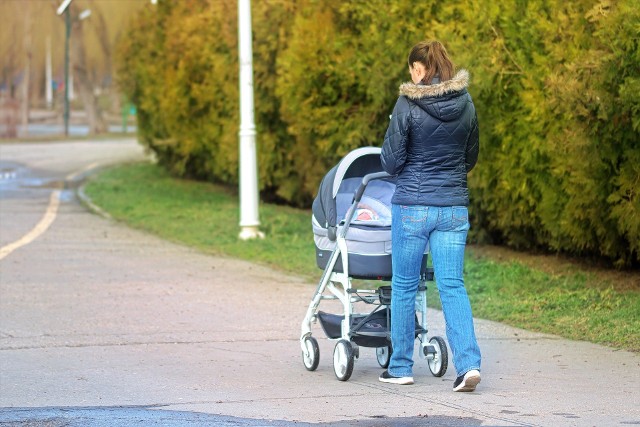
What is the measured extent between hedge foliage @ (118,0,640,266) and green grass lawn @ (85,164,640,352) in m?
0.53

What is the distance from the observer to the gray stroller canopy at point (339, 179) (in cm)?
755

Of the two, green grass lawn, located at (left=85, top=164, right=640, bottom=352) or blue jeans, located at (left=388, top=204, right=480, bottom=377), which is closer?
blue jeans, located at (left=388, top=204, right=480, bottom=377)

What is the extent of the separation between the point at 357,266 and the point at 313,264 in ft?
18.6

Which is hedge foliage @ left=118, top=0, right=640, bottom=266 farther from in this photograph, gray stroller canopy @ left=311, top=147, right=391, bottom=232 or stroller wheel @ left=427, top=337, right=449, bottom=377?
stroller wheel @ left=427, top=337, right=449, bottom=377

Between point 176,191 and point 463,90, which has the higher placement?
point 463,90

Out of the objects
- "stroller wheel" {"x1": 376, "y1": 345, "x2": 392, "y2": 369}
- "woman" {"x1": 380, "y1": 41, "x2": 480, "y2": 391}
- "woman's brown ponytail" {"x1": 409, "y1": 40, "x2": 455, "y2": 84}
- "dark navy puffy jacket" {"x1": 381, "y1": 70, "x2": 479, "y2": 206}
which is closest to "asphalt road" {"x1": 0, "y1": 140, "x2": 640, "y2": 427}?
"stroller wheel" {"x1": 376, "y1": 345, "x2": 392, "y2": 369}

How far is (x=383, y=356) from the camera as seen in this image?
781cm

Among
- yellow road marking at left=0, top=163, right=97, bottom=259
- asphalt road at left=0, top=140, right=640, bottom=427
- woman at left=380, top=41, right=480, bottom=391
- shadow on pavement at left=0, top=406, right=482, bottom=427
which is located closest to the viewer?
shadow on pavement at left=0, top=406, right=482, bottom=427

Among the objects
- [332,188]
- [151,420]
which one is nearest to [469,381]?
[332,188]

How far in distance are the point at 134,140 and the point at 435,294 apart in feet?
133

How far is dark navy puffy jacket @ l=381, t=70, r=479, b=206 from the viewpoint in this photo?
271 inches

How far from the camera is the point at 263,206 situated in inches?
802

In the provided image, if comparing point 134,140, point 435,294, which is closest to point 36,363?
point 435,294

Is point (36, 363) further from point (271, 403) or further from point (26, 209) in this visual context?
Result: point (26, 209)
